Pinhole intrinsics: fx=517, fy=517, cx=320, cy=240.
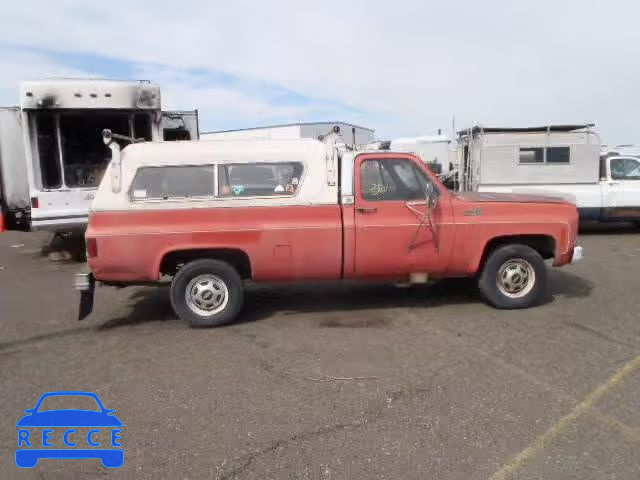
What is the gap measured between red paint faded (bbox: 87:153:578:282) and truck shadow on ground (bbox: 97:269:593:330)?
1.95ft

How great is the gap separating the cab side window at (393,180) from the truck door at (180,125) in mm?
5443

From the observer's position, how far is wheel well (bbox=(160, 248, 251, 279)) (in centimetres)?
566

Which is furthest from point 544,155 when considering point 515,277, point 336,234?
point 336,234

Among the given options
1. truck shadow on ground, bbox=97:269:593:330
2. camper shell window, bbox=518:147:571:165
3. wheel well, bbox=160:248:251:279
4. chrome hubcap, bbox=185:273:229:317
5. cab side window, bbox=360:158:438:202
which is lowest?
truck shadow on ground, bbox=97:269:593:330

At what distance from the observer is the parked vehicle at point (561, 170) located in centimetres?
1184

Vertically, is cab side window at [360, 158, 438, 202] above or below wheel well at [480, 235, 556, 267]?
above

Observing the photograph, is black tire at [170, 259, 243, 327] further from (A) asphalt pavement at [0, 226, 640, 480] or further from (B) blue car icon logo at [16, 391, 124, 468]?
(B) blue car icon logo at [16, 391, 124, 468]

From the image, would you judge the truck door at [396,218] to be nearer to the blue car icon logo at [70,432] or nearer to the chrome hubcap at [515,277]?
the chrome hubcap at [515,277]

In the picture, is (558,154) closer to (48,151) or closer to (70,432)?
(48,151)

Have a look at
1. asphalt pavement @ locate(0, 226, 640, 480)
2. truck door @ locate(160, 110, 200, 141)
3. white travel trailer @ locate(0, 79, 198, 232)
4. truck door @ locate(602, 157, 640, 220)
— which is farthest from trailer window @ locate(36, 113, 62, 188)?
truck door @ locate(602, 157, 640, 220)

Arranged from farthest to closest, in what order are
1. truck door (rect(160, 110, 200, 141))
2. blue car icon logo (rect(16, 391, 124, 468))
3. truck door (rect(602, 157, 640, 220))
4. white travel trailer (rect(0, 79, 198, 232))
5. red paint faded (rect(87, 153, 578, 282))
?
1. truck door (rect(602, 157, 640, 220))
2. truck door (rect(160, 110, 200, 141))
3. white travel trailer (rect(0, 79, 198, 232))
4. red paint faded (rect(87, 153, 578, 282))
5. blue car icon logo (rect(16, 391, 124, 468))

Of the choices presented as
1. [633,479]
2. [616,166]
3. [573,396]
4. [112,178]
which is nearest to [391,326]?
[573,396]

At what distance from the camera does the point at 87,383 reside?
4301mm

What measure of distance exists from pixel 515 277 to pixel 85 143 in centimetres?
747
